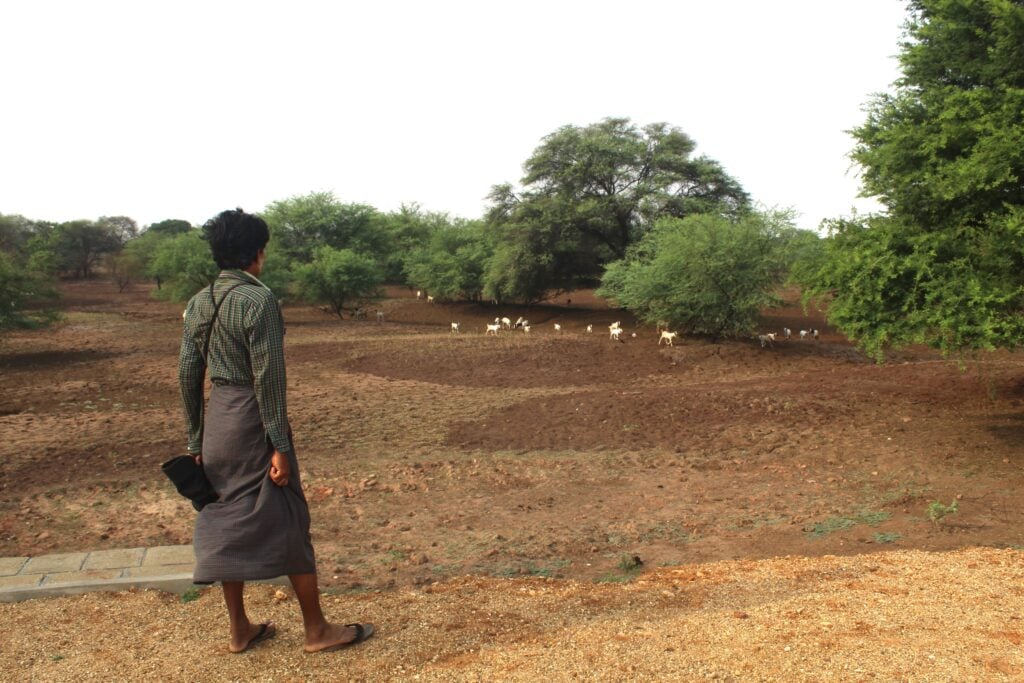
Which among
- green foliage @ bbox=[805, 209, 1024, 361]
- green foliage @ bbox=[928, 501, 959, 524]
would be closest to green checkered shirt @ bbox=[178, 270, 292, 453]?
green foliage @ bbox=[928, 501, 959, 524]

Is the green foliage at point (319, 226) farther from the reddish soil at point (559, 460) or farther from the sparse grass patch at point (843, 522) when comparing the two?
the sparse grass patch at point (843, 522)

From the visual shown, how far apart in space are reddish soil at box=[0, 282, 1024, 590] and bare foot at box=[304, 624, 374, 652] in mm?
1157

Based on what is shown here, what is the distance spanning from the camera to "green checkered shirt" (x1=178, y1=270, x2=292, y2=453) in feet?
11.4

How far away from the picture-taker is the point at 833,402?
11.6 m

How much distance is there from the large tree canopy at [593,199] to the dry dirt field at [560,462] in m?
12.2

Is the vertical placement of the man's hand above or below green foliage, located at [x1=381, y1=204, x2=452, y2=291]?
below

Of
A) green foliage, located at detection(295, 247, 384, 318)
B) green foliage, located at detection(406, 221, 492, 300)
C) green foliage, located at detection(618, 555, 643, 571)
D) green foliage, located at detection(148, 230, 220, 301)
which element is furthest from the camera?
green foliage, located at detection(406, 221, 492, 300)

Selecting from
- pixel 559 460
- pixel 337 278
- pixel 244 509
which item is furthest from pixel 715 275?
pixel 337 278

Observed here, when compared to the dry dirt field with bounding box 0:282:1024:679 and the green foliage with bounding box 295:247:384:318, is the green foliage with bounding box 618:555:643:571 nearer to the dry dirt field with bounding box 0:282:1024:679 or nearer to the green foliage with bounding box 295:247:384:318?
the dry dirt field with bounding box 0:282:1024:679

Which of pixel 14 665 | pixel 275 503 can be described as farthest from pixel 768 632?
pixel 14 665

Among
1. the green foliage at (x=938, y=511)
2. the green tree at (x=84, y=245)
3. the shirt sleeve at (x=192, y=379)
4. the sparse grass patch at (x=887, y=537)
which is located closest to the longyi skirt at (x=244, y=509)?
the shirt sleeve at (x=192, y=379)

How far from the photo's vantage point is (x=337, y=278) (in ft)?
112

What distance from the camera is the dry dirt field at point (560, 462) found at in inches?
230

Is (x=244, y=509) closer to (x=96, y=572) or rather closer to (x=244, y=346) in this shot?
(x=244, y=346)
